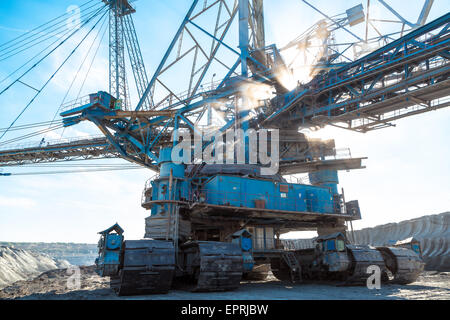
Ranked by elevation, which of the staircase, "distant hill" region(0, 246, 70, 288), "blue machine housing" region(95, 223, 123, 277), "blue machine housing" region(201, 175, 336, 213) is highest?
"blue machine housing" region(201, 175, 336, 213)

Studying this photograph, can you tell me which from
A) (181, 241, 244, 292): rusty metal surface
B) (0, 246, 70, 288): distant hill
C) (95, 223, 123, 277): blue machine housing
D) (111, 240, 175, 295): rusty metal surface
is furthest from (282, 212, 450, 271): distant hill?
(0, 246, 70, 288): distant hill

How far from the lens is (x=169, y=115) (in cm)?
2147

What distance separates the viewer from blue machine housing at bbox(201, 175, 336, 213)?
50.4ft

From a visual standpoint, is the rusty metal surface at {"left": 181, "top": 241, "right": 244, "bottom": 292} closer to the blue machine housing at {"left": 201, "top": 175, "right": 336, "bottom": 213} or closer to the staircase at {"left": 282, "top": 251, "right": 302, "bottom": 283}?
the blue machine housing at {"left": 201, "top": 175, "right": 336, "bottom": 213}

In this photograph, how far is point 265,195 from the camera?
16.4 m

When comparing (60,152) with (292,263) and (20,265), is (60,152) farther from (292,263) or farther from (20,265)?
(292,263)

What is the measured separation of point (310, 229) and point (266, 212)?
5884 millimetres

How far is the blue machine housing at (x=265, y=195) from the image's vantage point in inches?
604

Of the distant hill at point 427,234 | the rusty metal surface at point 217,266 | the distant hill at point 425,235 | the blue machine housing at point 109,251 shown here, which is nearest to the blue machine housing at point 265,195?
the distant hill at point 425,235

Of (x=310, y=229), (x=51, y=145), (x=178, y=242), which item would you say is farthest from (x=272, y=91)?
(x=51, y=145)

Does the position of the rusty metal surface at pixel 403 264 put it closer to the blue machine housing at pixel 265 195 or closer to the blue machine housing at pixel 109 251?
the blue machine housing at pixel 265 195

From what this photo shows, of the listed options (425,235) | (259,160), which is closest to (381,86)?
(259,160)

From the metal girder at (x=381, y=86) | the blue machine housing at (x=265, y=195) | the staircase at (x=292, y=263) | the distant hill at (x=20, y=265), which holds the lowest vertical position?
the distant hill at (x=20, y=265)
